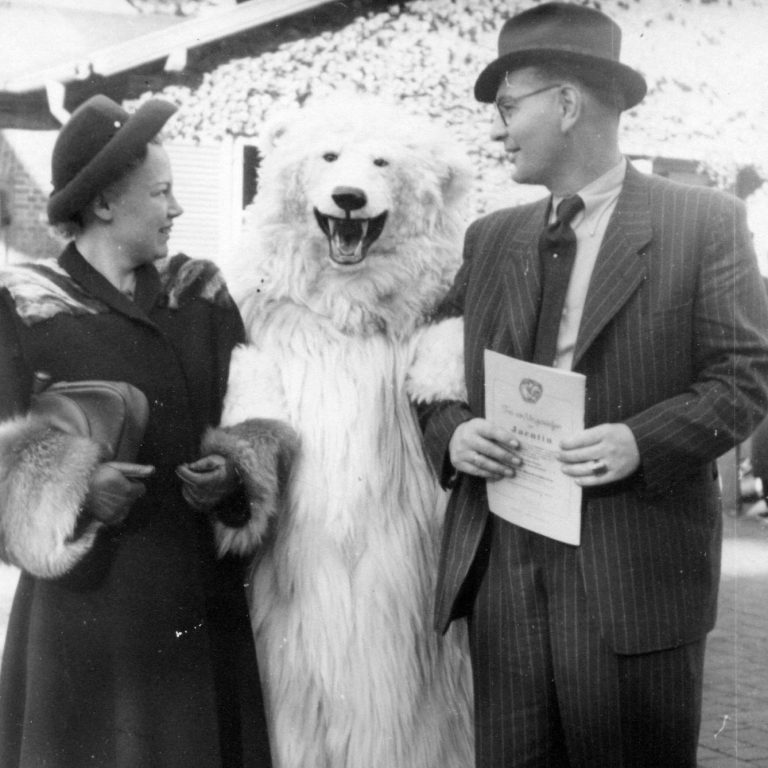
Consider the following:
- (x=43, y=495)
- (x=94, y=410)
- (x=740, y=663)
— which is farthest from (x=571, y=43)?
(x=740, y=663)

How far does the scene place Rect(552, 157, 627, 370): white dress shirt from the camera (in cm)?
200

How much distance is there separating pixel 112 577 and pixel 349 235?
3.03 ft

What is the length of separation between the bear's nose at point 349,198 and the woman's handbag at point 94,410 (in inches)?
24.4

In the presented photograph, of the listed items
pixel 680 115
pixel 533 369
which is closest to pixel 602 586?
pixel 533 369

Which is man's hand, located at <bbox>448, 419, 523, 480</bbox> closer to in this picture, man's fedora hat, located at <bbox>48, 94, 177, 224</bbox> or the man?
the man

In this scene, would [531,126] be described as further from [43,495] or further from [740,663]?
[740,663]

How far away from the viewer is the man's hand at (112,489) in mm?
2021

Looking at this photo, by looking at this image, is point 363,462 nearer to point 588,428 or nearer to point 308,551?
point 308,551

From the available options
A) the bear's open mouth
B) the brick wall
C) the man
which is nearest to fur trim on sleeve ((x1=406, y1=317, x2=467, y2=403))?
the man

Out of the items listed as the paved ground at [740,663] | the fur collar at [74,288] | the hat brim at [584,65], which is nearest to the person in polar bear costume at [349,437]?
the fur collar at [74,288]

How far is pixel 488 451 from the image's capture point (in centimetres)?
203

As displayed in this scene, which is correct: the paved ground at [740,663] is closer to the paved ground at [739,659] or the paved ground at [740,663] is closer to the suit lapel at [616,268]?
the paved ground at [739,659]

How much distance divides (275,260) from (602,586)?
1.07m

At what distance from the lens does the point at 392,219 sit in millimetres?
2387
